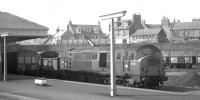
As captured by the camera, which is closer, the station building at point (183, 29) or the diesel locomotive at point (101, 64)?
the diesel locomotive at point (101, 64)

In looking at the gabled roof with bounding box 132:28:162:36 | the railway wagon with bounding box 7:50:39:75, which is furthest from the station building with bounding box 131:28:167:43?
the railway wagon with bounding box 7:50:39:75

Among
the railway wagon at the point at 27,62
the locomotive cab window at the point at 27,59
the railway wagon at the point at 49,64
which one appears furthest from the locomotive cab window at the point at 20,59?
the railway wagon at the point at 49,64

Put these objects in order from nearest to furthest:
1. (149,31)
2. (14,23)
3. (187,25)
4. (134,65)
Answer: (134,65), (14,23), (149,31), (187,25)

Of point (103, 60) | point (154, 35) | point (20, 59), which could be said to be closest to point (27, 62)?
point (20, 59)

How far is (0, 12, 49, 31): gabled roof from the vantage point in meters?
54.2

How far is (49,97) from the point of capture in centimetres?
1570

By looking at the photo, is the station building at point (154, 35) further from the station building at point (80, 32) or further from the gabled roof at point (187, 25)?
the station building at point (80, 32)

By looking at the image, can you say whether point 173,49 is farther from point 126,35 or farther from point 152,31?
point 126,35

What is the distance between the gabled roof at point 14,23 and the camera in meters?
54.2

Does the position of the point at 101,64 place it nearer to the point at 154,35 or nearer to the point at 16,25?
the point at 16,25

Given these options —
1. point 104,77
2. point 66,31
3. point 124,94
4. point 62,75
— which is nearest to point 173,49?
point 62,75

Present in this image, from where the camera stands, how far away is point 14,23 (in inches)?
2148

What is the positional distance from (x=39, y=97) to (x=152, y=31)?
84388mm

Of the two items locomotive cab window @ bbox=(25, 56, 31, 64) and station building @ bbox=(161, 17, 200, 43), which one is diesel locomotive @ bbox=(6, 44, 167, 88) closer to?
locomotive cab window @ bbox=(25, 56, 31, 64)
